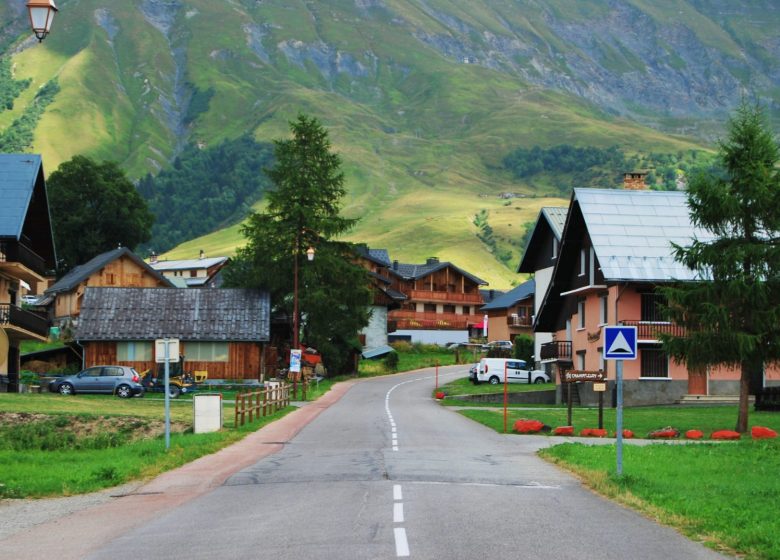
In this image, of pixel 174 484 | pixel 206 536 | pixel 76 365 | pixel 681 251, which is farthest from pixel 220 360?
pixel 206 536

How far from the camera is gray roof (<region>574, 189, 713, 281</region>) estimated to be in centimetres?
4922

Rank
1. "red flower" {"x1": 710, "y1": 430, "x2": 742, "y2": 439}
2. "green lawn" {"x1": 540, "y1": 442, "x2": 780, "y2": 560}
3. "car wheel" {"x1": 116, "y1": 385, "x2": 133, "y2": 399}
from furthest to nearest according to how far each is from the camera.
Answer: "car wheel" {"x1": 116, "y1": 385, "x2": 133, "y2": 399} < "red flower" {"x1": 710, "y1": 430, "x2": 742, "y2": 439} < "green lawn" {"x1": 540, "y1": 442, "x2": 780, "y2": 560}

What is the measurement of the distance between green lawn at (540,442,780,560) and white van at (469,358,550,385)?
1523 inches

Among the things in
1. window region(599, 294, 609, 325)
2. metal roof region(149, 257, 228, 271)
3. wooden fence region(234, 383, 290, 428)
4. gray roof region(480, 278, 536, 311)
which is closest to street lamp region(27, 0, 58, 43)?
wooden fence region(234, 383, 290, 428)

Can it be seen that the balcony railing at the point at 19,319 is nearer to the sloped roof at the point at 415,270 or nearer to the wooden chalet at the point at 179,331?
the wooden chalet at the point at 179,331

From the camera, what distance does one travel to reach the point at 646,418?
40.2 metres

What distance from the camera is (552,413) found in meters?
44.4

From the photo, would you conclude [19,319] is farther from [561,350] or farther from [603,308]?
[603,308]

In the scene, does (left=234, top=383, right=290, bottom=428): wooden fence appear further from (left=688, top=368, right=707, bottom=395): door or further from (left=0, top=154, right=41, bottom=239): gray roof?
(left=688, top=368, right=707, bottom=395): door

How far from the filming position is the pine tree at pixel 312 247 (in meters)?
69.2

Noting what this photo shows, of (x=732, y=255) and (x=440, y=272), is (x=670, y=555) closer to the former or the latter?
(x=732, y=255)

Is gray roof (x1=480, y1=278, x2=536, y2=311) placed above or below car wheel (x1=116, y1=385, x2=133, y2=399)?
above

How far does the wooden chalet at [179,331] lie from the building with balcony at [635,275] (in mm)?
20486

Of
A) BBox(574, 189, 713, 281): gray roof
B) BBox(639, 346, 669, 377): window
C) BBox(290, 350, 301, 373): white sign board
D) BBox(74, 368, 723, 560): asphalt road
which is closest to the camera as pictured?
BBox(74, 368, 723, 560): asphalt road
